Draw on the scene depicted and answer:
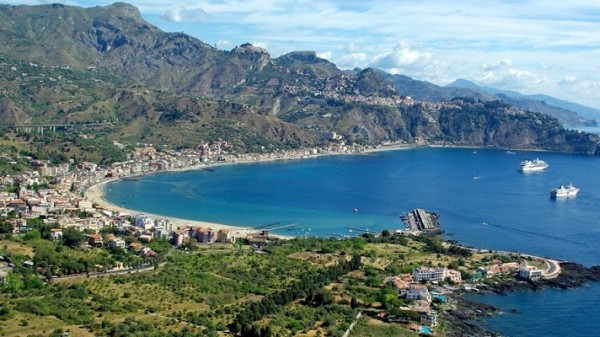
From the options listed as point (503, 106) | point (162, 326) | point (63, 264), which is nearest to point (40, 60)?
point (503, 106)

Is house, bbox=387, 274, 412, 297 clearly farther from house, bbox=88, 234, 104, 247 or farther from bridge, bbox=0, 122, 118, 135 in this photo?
bridge, bbox=0, 122, 118, 135

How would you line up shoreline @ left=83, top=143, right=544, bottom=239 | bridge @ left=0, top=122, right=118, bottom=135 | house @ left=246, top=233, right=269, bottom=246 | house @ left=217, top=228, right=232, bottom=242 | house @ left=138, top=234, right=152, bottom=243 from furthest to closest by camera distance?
bridge @ left=0, top=122, right=118, bottom=135
shoreline @ left=83, top=143, right=544, bottom=239
house @ left=217, top=228, right=232, bottom=242
house @ left=246, top=233, right=269, bottom=246
house @ left=138, top=234, right=152, bottom=243

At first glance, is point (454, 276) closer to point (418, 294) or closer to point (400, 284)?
point (400, 284)

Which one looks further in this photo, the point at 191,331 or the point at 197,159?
the point at 197,159

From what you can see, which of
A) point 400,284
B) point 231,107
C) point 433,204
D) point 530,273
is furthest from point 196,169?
point 400,284

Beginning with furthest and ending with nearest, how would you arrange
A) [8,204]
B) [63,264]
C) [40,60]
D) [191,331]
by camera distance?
[40,60] → [8,204] → [63,264] → [191,331]

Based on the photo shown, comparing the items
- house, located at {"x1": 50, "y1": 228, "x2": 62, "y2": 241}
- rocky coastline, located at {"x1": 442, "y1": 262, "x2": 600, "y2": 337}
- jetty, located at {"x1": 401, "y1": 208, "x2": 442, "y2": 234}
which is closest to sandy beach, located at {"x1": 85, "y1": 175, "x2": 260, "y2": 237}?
house, located at {"x1": 50, "y1": 228, "x2": 62, "y2": 241}

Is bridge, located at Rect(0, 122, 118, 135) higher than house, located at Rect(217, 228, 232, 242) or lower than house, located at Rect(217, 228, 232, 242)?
higher

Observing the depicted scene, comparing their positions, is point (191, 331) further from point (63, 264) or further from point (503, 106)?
point (503, 106)
